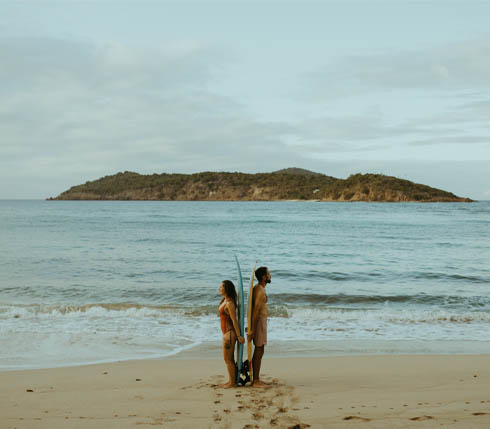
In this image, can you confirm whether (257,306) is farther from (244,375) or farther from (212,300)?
(212,300)

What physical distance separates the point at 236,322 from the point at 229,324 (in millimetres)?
131

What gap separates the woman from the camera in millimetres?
5523

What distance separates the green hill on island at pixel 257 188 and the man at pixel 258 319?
6122 inches

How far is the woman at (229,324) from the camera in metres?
5.52

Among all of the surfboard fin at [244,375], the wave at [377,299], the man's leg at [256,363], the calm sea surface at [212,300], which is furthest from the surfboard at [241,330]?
the wave at [377,299]

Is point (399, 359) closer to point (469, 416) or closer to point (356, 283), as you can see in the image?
point (469, 416)

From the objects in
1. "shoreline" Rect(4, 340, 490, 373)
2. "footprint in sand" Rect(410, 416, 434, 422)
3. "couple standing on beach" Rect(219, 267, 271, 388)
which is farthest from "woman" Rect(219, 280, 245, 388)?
"footprint in sand" Rect(410, 416, 434, 422)

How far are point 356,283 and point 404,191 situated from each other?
14826cm

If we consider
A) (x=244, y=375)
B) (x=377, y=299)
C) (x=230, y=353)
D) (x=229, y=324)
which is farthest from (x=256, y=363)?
(x=377, y=299)

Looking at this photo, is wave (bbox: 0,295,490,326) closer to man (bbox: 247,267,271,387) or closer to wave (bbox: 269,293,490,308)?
wave (bbox: 269,293,490,308)

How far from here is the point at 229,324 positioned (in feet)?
18.5

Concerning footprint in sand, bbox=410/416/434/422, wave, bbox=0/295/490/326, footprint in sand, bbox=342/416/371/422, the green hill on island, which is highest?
the green hill on island

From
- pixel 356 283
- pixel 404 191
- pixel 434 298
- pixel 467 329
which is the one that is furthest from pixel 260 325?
pixel 404 191

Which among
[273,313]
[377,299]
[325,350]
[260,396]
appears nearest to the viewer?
[260,396]
